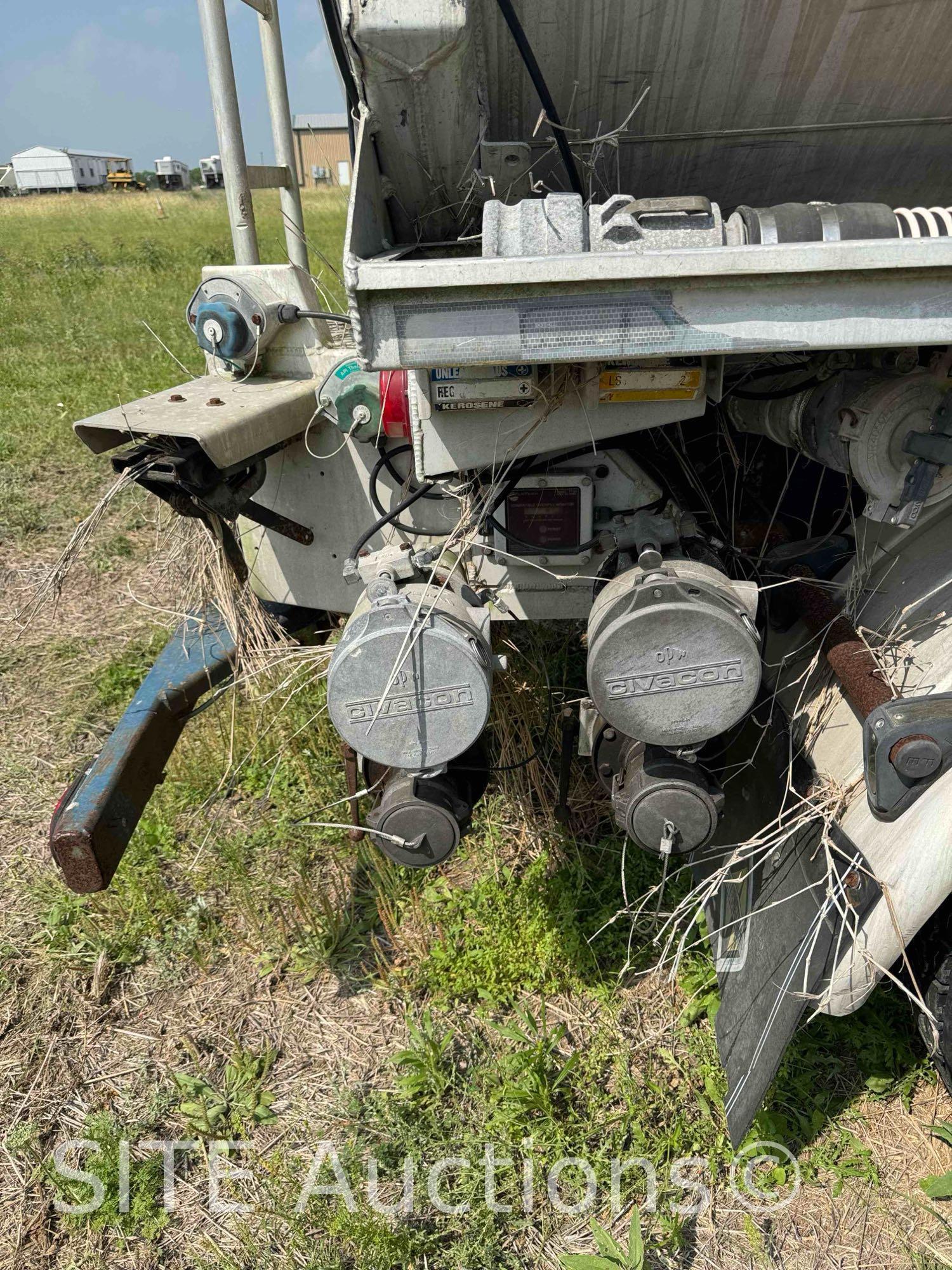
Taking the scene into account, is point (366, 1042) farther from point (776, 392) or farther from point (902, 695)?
point (776, 392)

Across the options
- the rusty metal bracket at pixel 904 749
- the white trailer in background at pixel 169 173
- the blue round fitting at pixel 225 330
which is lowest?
the white trailer in background at pixel 169 173

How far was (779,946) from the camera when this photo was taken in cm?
191

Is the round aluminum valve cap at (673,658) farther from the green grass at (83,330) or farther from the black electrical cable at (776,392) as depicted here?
the green grass at (83,330)

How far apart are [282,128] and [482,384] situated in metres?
1.52

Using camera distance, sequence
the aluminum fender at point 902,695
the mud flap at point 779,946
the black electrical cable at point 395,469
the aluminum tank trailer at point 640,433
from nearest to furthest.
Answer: the aluminum tank trailer at point 640,433 < the aluminum fender at point 902,695 < the mud flap at point 779,946 < the black electrical cable at point 395,469

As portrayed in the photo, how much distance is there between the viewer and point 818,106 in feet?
6.51

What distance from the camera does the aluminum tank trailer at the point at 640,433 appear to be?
4.51 feet

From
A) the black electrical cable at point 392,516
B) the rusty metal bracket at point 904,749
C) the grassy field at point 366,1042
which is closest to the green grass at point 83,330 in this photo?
the black electrical cable at point 392,516

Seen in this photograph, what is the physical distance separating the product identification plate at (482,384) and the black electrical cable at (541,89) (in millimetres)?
488

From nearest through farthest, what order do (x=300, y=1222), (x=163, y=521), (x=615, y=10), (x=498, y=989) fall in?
(x=615, y=10) → (x=300, y=1222) → (x=498, y=989) → (x=163, y=521)

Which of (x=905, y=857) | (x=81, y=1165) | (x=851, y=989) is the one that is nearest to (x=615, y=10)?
(x=905, y=857)

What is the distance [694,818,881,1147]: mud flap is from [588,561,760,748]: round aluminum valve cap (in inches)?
14.3

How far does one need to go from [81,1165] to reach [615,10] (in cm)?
284

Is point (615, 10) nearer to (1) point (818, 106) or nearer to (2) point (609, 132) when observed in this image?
(2) point (609, 132)
